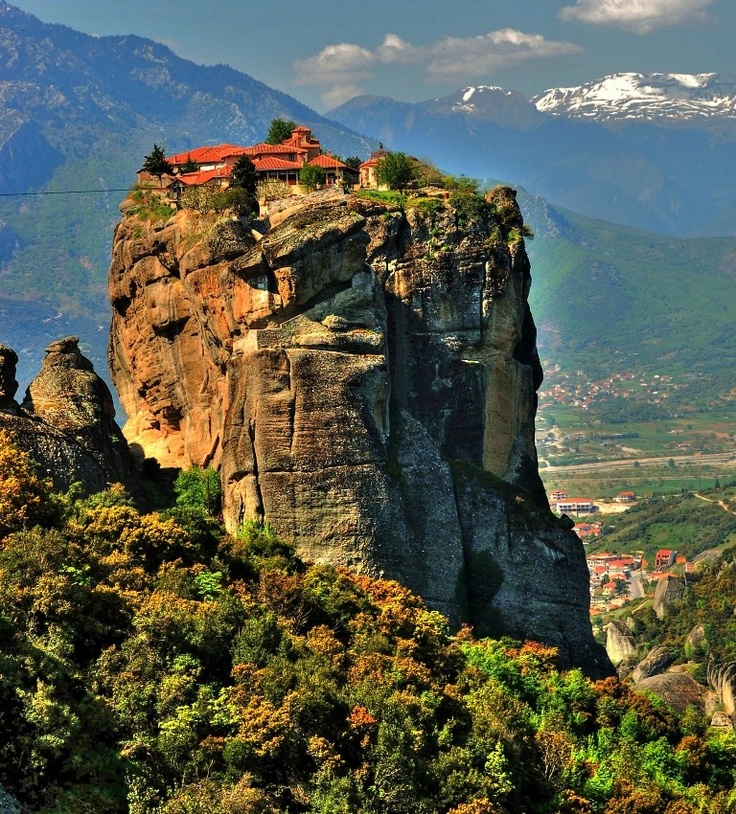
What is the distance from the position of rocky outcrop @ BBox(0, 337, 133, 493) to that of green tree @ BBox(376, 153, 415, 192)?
511 inches

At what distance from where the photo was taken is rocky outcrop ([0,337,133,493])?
116ft

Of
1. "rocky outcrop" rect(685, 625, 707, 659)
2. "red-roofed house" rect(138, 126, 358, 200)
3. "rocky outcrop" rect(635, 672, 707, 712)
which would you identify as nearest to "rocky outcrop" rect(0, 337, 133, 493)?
"red-roofed house" rect(138, 126, 358, 200)

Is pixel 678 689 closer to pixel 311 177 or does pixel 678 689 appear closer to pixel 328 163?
pixel 328 163

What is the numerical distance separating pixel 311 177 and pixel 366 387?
442 inches

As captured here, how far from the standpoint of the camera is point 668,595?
321ft

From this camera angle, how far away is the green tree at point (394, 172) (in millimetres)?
48875

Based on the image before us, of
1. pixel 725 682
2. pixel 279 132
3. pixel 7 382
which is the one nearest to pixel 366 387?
pixel 7 382

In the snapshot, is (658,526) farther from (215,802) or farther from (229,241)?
(215,802)

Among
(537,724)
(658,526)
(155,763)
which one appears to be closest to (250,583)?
(537,724)

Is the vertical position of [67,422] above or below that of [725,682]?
above

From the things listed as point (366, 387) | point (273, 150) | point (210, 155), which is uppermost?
point (210, 155)

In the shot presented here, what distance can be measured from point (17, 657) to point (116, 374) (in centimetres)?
2620

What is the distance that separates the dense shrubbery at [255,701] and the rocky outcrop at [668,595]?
61.6 metres

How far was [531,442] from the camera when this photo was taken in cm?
4853
